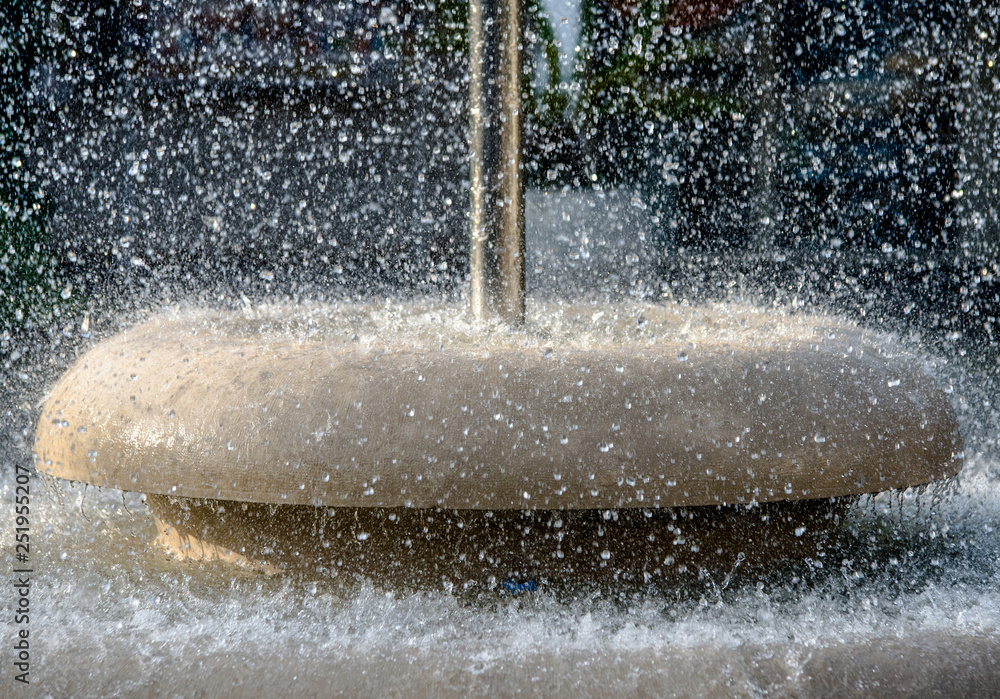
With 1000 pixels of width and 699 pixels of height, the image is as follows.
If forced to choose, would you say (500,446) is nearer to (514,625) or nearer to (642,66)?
(514,625)

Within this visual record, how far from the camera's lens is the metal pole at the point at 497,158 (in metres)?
1.37

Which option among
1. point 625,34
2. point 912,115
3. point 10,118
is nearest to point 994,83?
point 912,115

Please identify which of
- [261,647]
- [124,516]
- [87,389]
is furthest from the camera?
[124,516]

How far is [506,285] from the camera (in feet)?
4.68

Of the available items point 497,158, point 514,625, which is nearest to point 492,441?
point 514,625

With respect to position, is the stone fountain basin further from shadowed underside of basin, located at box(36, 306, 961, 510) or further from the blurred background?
the blurred background

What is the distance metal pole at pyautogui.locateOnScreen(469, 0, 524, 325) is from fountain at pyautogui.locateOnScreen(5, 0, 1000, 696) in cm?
16

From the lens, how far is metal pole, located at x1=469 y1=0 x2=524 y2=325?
1.37 m

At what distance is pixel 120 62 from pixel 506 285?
398 cm

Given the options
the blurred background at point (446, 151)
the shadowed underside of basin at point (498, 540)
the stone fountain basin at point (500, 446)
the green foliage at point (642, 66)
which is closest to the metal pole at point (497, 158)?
the stone fountain basin at point (500, 446)

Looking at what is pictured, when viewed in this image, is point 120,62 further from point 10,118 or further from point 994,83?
point 994,83

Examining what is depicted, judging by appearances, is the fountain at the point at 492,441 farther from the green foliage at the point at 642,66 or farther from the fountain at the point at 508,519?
the green foliage at the point at 642,66

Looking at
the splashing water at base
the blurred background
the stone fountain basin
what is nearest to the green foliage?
the blurred background

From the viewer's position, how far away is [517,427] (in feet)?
3.38
